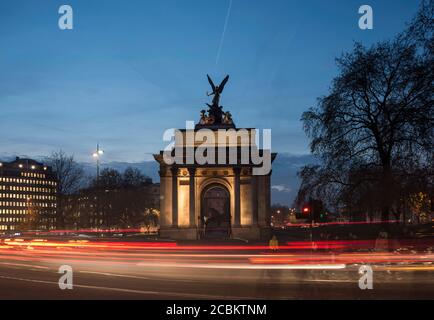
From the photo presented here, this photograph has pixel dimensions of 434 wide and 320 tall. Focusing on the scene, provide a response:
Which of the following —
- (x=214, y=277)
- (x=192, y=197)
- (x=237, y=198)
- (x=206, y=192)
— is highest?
(x=206, y=192)

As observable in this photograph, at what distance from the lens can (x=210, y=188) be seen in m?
77.2

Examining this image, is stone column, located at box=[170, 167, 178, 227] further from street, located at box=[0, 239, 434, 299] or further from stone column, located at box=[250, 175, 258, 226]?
street, located at box=[0, 239, 434, 299]

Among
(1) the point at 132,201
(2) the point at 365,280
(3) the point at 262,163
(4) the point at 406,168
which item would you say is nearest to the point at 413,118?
(4) the point at 406,168

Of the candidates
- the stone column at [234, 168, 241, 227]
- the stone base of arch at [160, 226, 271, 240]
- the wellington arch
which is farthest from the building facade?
the stone column at [234, 168, 241, 227]

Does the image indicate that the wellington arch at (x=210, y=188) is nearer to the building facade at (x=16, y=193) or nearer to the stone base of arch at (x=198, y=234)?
the stone base of arch at (x=198, y=234)

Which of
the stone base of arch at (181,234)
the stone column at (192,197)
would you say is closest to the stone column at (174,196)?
the stone base of arch at (181,234)

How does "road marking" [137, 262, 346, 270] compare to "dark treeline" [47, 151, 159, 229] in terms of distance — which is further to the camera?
"dark treeline" [47, 151, 159, 229]

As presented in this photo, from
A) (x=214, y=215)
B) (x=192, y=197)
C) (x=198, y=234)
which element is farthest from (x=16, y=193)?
(x=198, y=234)

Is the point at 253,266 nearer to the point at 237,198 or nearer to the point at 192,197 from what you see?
the point at 237,198

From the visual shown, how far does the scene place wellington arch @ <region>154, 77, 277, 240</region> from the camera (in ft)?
234

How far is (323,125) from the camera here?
47.4 metres

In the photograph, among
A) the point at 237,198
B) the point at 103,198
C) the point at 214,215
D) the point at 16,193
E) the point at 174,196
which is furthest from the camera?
the point at 16,193
